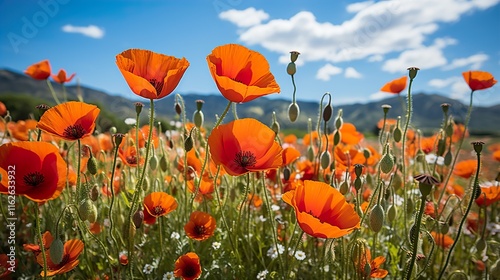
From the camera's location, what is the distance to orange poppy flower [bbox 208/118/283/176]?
159cm

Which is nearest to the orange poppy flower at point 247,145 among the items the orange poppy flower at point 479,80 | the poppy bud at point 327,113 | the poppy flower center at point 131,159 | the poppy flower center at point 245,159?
the poppy flower center at point 245,159

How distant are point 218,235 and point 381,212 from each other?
105cm

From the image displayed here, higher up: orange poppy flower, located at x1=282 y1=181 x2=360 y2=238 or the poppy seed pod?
orange poppy flower, located at x1=282 y1=181 x2=360 y2=238

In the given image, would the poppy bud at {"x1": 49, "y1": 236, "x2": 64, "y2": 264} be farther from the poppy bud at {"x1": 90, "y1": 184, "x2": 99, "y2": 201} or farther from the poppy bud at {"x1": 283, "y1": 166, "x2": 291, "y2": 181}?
the poppy bud at {"x1": 283, "y1": 166, "x2": 291, "y2": 181}

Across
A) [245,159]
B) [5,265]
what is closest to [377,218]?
[245,159]

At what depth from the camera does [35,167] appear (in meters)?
1.64

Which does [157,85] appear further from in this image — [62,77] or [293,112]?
[62,77]

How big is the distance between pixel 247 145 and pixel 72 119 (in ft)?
2.50

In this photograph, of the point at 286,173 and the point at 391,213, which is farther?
the point at 286,173

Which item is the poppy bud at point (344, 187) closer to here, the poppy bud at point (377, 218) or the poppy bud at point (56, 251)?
the poppy bud at point (377, 218)

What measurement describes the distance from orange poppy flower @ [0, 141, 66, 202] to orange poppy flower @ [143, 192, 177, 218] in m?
0.51

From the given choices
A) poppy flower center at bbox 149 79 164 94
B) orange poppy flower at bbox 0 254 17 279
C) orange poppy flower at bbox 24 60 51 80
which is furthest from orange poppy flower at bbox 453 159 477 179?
orange poppy flower at bbox 24 60 51 80

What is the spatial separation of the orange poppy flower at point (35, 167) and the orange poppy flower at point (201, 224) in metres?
A: 0.73

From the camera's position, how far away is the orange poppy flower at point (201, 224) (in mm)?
2121
